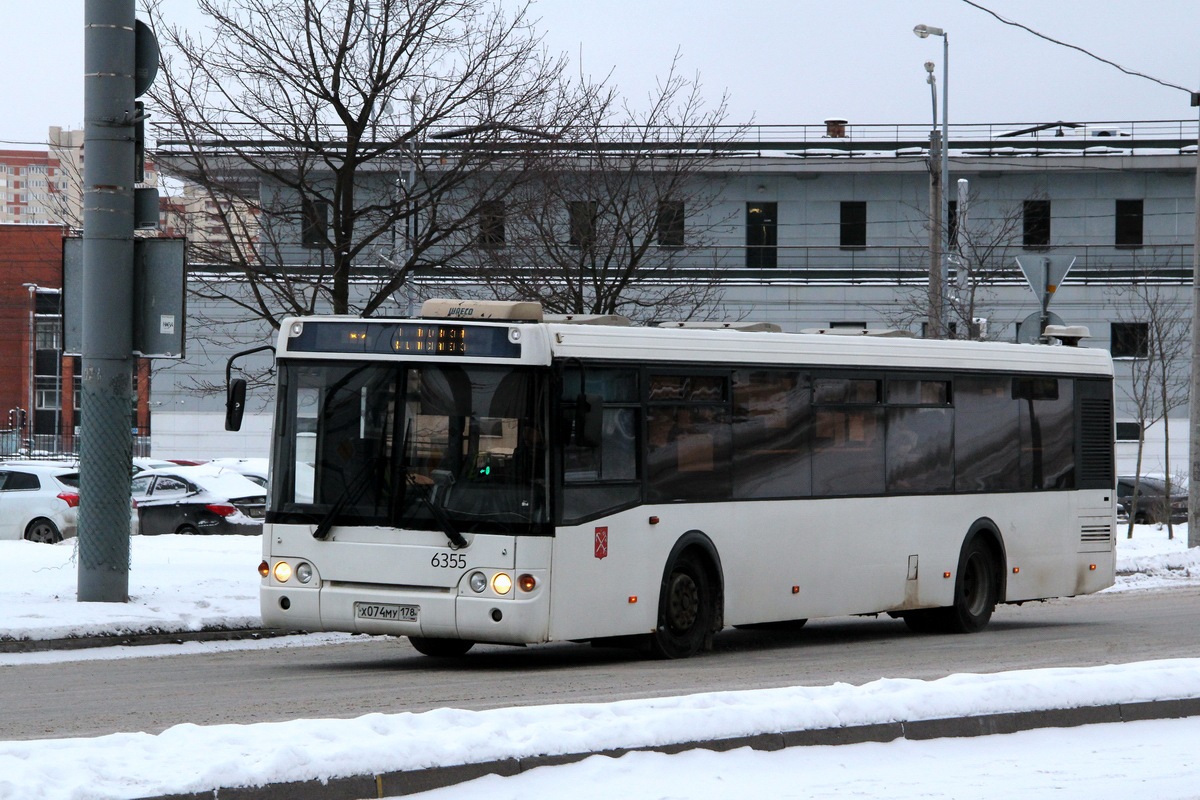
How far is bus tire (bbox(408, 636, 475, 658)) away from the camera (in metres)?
13.4

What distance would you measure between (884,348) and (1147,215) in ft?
127

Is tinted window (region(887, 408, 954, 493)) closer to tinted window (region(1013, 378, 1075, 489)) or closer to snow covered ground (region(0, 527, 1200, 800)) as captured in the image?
tinted window (region(1013, 378, 1075, 489))

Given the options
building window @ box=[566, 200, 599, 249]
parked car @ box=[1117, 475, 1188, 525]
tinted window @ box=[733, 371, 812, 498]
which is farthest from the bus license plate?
parked car @ box=[1117, 475, 1188, 525]

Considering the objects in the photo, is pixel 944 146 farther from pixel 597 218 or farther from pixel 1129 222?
pixel 1129 222

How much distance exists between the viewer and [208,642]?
14.5 meters

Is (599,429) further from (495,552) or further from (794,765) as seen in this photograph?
(794,765)

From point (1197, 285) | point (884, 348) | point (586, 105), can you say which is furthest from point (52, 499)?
point (1197, 285)

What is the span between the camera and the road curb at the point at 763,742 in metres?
6.80

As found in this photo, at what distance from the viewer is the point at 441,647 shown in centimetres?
1353

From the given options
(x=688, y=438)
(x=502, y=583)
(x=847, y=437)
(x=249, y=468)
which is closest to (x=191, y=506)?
(x=249, y=468)

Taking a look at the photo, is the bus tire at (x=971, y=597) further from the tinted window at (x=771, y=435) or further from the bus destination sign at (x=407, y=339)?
the bus destination sign at (x=407, y=339)

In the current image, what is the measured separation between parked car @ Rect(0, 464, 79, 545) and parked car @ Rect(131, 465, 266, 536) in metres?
1.27

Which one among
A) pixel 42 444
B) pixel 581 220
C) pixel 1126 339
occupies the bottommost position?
pixel 42 444

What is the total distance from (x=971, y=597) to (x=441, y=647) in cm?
580
